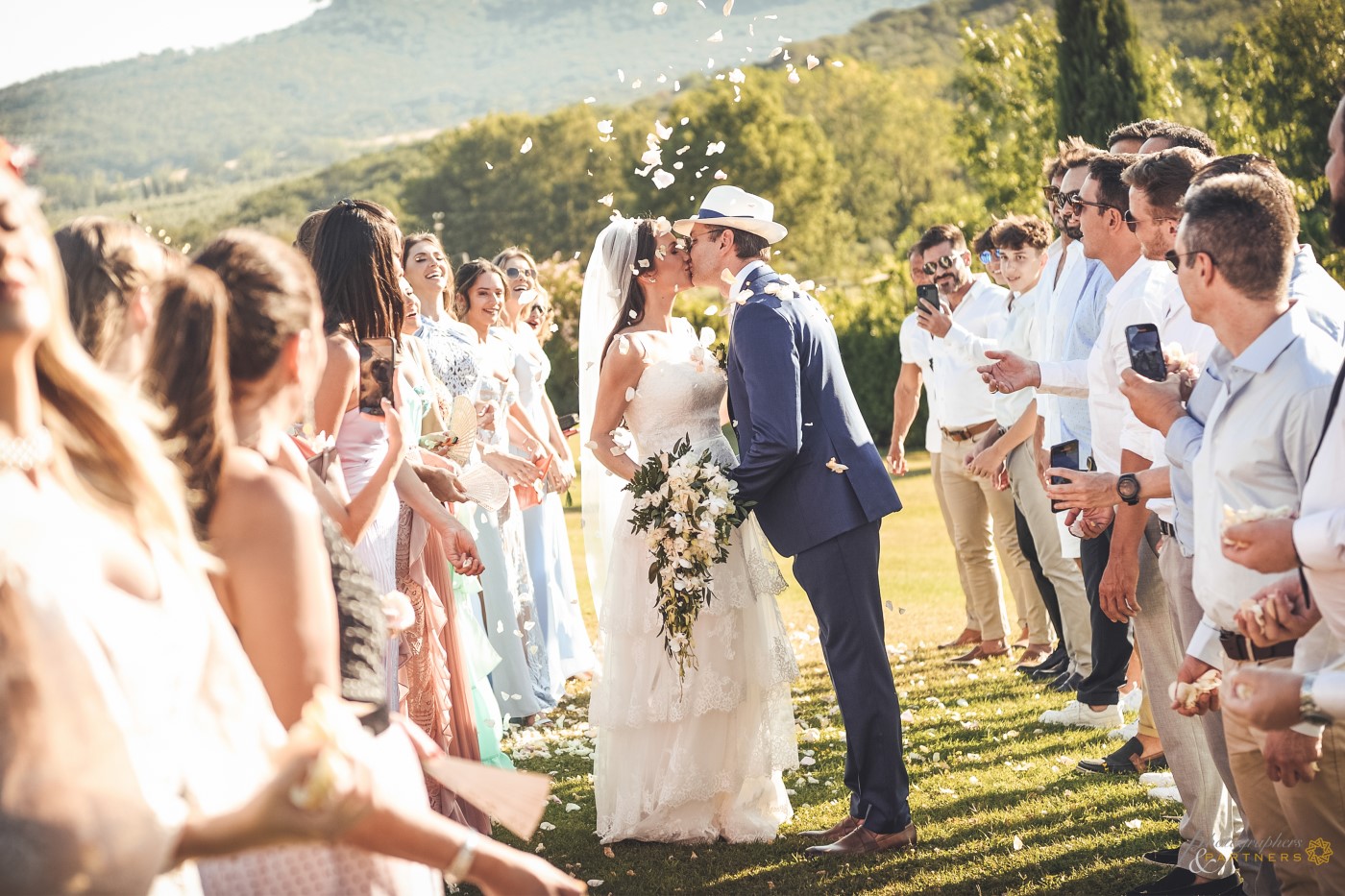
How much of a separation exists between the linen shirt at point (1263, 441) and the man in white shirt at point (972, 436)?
17.2 ft

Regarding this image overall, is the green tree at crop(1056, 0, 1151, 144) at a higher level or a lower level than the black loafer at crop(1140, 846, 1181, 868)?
higher

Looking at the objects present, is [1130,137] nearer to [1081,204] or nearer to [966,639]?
[1081,204]

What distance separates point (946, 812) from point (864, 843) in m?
0.61

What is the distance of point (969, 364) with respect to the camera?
8.38 meters

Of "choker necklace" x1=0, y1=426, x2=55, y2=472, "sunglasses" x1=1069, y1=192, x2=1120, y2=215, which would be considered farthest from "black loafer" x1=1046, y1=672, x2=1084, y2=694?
"choker necklace" x1=0, y1=426, x2=55, y2=472

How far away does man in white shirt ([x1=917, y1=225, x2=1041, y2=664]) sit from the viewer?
8539 mm

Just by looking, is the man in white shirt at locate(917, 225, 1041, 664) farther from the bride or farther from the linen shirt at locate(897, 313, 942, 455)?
the bride

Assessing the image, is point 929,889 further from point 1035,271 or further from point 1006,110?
point 1006,110

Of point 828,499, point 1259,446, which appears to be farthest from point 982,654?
point 1259,446

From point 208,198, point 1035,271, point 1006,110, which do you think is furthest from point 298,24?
point 1035,271

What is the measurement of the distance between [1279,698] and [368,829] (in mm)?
1989

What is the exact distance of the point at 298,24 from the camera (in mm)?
187625

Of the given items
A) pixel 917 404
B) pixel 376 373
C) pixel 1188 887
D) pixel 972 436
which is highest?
pixel 376 373

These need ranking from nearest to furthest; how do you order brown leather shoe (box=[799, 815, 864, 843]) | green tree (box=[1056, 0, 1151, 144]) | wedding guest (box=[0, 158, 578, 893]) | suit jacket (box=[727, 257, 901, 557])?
wedding guest (box=[0, 158, 578, 893]), suit jacket (box=[727, 257, 901, 557]), brown leather shoe (box=[799, 815, 864, 843]), green tree (box=[1056, 0, 1151, 144])
